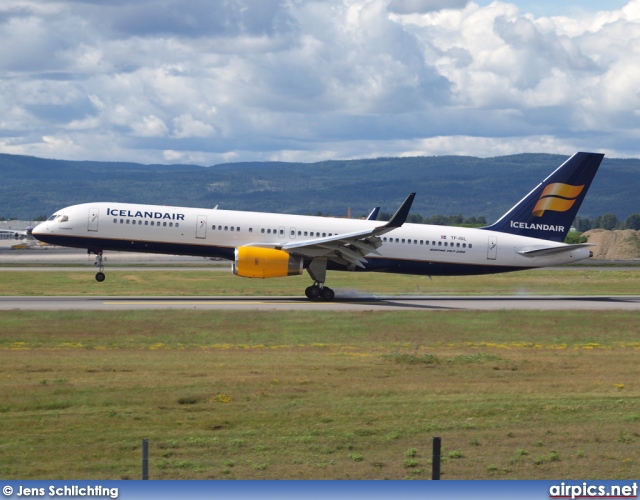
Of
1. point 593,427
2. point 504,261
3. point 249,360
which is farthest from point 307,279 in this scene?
point 593,427

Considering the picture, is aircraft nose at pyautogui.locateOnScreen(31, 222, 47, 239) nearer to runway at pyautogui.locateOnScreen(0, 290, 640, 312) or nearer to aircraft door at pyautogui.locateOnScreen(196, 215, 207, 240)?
runway at pyautogui.locateOnScreen(0, 290, 640, 312)

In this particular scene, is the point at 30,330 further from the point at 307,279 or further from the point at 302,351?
the point at 307,279

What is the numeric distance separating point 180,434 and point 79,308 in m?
22.2

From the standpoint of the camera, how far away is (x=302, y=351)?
28812 millimetres

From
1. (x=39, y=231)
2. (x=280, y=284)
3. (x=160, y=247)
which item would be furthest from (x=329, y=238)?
(x=39, y=231)

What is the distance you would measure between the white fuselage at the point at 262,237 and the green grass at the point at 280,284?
4915 mm

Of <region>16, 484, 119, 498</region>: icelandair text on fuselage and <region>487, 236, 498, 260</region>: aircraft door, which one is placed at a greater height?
<region>487, 236, 498, 260</region>: aircraft door

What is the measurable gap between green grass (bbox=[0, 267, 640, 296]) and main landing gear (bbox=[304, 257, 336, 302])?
491cm

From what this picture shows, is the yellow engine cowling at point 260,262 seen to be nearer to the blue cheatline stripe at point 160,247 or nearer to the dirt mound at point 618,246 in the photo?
the blue cheatline stripe at point 160,247

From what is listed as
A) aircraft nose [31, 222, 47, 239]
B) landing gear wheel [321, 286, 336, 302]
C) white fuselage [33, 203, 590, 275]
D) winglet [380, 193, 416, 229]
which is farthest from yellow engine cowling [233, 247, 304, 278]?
aircraft nose [31, 222, 47, 239]

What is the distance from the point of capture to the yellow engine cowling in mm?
40031

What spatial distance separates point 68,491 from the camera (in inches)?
414

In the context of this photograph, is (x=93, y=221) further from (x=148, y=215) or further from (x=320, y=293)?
(x=320, y=293)

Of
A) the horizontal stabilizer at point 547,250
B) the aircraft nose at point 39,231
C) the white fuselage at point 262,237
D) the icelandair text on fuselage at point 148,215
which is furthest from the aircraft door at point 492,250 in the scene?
the aircraft nose at point 39,231
